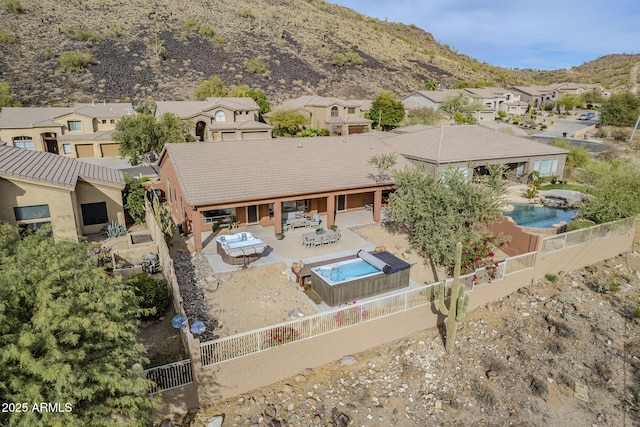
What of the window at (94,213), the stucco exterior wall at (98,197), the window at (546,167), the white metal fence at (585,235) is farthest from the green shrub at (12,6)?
the white metal fence at (585,235)

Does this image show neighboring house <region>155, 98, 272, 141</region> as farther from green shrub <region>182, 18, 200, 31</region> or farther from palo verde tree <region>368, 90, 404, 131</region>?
green shrub <region>182, 18, 200, 31</region>

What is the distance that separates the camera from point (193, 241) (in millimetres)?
20531

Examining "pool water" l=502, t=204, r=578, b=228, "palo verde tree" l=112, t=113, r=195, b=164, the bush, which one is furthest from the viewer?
"palo verde tree" l=112, t=113, r=195, b=164

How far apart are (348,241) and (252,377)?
34.4ft

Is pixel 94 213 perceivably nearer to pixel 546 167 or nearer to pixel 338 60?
pixel 546 167

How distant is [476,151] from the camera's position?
31.6 meters

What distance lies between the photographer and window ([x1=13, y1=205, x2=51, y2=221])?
19.0 meters

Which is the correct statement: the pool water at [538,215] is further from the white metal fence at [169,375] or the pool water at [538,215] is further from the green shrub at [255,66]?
the green shrub at [255,66]

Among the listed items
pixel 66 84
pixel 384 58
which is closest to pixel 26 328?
pixel 66 84

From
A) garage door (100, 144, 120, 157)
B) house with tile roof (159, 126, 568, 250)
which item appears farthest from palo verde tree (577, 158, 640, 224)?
garage door (100, 144, 120, 157)

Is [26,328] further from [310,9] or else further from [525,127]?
[310,9]

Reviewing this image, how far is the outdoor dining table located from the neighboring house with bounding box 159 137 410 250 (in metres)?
1.96

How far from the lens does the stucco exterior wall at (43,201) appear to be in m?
18.7

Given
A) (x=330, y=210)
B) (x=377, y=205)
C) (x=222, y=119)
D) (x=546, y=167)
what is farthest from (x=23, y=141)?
(x=546, y=167)
